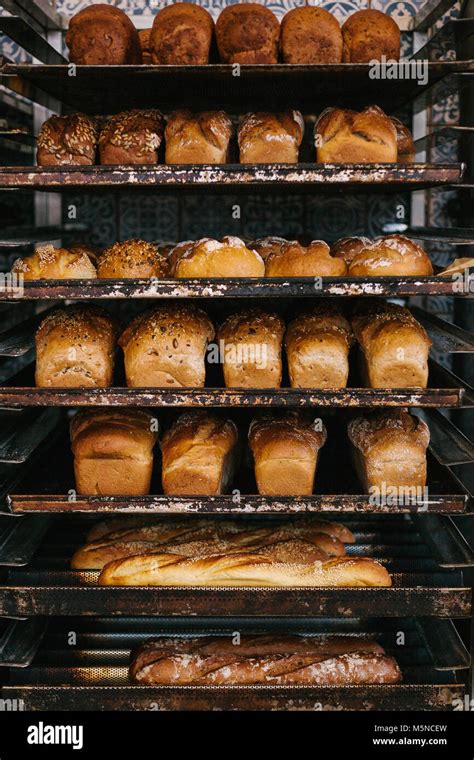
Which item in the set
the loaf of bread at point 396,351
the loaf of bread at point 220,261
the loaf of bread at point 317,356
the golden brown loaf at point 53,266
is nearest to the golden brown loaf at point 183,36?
the loaf of bread at point 220,261

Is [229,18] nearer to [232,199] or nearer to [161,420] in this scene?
[232,199]

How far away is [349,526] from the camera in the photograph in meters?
3.30

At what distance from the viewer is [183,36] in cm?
272

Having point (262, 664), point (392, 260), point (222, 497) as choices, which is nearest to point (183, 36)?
point (392, 260)

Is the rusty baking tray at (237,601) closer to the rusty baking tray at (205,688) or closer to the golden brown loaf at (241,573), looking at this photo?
the golden brown loaf at (241,573)

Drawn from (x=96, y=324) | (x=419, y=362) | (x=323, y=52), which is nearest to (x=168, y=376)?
(x=96, y=324)

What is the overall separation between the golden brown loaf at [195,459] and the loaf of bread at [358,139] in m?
1.02

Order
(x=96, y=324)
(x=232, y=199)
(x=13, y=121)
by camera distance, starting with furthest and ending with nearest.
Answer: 1. (x=232, y=199)
2. (x=13, y=121)
3. (x=96, y=324)

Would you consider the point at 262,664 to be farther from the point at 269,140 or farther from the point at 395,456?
the point at 269,140

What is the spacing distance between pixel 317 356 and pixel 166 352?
0.51 metres

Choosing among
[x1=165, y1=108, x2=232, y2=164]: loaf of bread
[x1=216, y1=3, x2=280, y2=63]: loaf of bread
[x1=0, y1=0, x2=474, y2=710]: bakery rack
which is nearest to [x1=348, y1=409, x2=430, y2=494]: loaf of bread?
[x1=0, y1=0, x2=474, y2=710]: bakery rack

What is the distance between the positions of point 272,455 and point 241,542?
0.38m

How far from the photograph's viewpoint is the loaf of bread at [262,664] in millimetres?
2693

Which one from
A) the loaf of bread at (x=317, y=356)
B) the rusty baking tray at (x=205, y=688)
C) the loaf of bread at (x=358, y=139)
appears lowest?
the rusty baking tray at (x=205, y=688)
